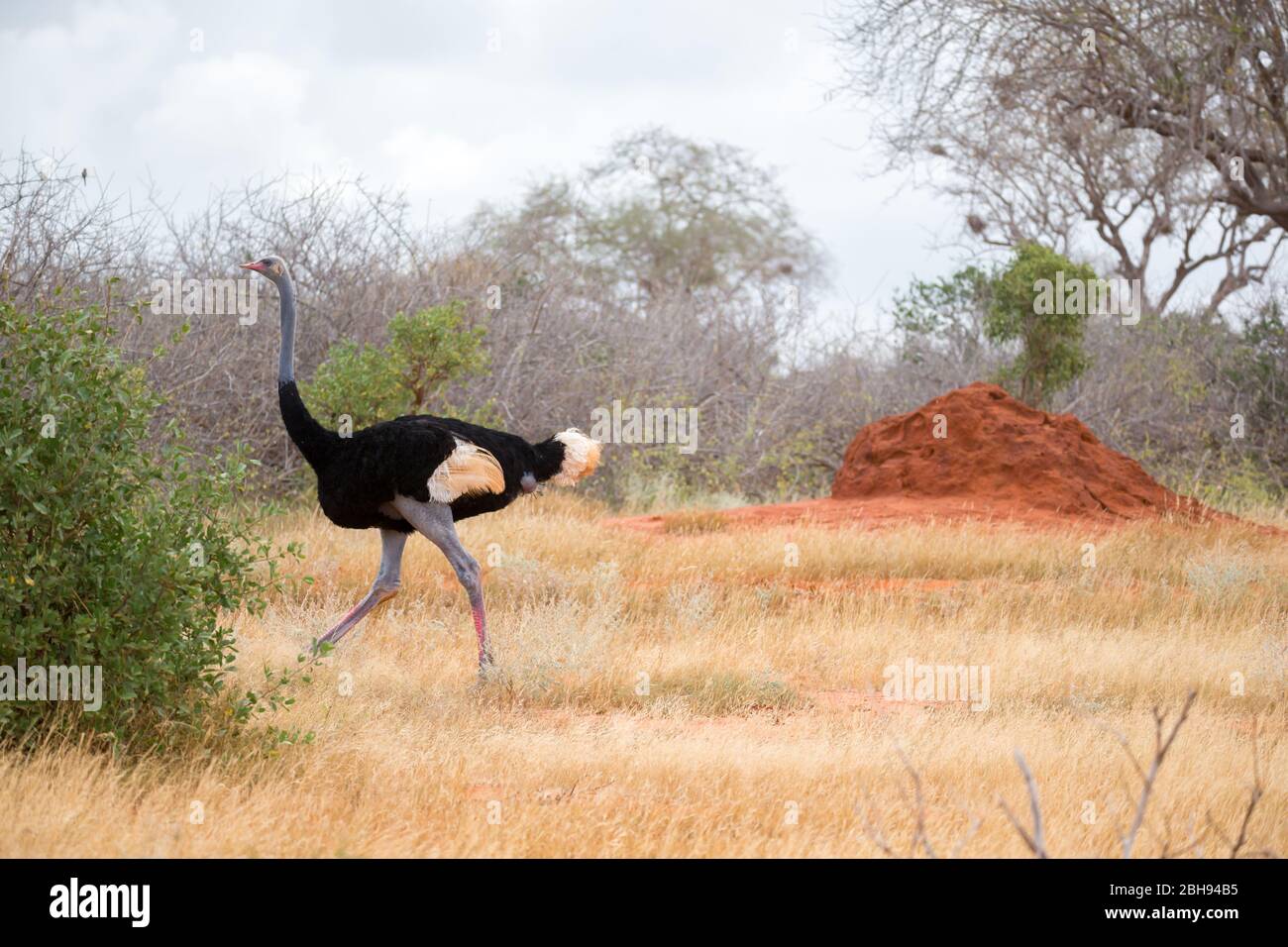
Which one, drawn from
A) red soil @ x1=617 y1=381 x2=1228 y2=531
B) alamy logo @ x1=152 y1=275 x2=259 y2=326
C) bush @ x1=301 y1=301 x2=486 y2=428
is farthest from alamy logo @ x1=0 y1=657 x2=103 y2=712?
alamy logo @ x1=152 y1=275 x2=259 y2=326

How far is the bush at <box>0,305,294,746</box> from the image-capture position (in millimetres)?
5199

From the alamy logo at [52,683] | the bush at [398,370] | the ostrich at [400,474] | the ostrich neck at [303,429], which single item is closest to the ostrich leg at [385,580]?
the ostrich at [400,474]

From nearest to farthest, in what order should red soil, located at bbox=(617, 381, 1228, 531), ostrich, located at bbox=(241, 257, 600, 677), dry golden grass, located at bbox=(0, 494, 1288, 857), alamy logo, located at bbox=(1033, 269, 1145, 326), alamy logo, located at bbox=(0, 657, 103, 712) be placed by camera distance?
dry golden grass, located at bbox=(0, 494, 1288, 857) → alamy logo, located at bbox=(0, 657, 103, 712) → ostrich, located at bbox=(241, 257, 600, 677) → red soil, located at bbox=(617, 381, 1228, 531) → alamy logo, located at bbox=(1033, 269, 1145, 326)

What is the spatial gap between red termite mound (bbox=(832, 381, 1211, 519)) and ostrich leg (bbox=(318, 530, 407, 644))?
639 cm

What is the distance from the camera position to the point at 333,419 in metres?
11.5

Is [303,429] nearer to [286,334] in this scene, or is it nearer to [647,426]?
[286,334]

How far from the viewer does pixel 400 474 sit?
684 centimetres

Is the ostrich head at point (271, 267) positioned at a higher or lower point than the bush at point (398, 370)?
higher

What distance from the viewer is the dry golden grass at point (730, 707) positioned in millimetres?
4621
